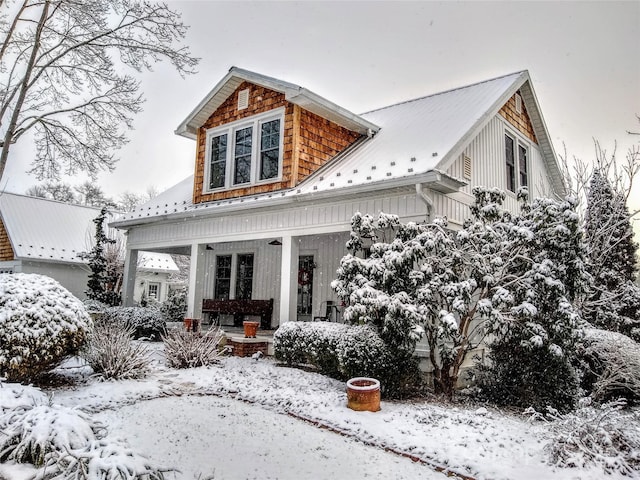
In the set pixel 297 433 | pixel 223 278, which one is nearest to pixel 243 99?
pixel 223 278

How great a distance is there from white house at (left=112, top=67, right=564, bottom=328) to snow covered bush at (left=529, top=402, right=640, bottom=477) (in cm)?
392

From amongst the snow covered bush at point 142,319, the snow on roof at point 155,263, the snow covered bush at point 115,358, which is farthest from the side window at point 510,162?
the snow on roof at point 155,263

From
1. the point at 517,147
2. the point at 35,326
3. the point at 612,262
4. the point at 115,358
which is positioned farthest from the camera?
the point at 612,262

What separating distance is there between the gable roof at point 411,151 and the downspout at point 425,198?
11cm

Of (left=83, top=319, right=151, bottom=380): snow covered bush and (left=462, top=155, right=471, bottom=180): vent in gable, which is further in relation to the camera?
(left=462, top=155, right=471, bottom=180): vent in gable

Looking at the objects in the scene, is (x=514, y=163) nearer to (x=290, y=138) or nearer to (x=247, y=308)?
(x=290, y=138)

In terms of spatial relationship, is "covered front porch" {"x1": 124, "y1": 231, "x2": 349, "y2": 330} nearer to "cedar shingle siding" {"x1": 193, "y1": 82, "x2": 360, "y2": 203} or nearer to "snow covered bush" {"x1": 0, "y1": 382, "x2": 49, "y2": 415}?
"cedar shingle siding" {"x1": 193, "y1": 82, "x2": 360, "y2": 203}

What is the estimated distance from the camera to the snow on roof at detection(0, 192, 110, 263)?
743 inches

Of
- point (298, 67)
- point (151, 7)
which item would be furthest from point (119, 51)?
point (298, 67)

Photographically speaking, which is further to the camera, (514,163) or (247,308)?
(247,308)

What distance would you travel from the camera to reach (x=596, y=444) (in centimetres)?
405

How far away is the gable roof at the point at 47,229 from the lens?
18.9m

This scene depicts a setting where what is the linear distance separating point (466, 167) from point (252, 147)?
503cm

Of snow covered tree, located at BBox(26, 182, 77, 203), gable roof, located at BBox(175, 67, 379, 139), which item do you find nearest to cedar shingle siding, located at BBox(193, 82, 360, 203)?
gable roof, located at BBox(175, 67, 379, 139)
